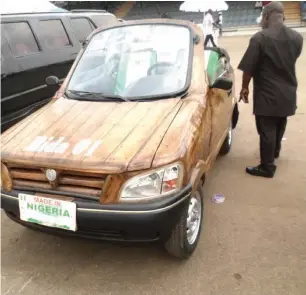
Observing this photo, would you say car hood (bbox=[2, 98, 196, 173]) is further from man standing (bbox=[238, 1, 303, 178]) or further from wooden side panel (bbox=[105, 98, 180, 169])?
man standing (bbox=[238, 1, 303, 178])

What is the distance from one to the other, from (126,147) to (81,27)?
A: 491cm

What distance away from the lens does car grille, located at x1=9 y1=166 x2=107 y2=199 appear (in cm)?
228

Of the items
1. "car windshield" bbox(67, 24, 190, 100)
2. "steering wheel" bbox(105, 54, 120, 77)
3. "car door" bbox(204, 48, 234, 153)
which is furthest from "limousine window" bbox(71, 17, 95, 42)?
"steering wheel" bbox(105, 54, 120, 77)

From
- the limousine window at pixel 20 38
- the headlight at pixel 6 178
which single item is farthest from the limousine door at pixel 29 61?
the headlight at pixel 6 178

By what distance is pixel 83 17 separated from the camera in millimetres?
6766

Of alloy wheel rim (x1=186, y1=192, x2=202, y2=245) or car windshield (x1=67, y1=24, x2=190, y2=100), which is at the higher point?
car windshield (x1=67, y1=24, x2=190, y2=100)

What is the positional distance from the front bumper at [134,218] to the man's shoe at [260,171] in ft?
6.45

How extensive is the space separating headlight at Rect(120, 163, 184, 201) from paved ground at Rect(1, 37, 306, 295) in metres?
0.49

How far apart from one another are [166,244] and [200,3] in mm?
10225

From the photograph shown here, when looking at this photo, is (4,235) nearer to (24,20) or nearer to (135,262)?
(135,262)

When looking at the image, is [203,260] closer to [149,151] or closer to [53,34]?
[149,151]

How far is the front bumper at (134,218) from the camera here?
2.22 meters

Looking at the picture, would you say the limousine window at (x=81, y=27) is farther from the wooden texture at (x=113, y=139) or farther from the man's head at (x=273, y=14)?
the man's head at (x=273, y=14)

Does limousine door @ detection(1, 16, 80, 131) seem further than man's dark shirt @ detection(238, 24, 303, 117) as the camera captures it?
Yes
